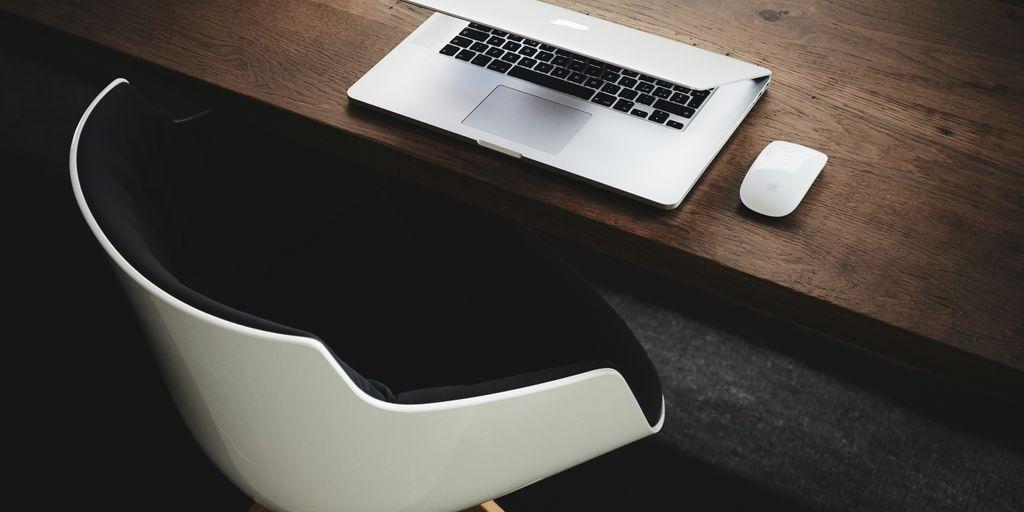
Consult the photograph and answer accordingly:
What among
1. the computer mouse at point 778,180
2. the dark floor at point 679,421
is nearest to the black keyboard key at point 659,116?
the computer mouse at point 778,180

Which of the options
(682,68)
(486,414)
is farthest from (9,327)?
(682,68)

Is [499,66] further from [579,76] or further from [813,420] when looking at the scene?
[813,420]

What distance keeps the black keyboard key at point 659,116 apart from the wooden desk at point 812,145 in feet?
0.26

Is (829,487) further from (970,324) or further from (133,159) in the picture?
(133,159)

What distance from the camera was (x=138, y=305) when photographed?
33.6 inches

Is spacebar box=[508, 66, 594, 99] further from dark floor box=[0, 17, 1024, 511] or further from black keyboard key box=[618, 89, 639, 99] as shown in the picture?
dark floor box=[0, 17, 1024, 511]

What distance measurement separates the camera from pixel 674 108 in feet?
3.59

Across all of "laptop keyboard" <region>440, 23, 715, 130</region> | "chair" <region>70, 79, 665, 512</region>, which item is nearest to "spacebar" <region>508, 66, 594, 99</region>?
"laptop keyboard" <region>440, 23, 715, 130</region>

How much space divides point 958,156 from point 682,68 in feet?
1.07

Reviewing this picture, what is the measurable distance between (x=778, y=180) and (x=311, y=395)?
501 millimetres

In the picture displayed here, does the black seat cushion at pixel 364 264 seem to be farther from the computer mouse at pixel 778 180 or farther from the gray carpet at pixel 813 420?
the gray carpet at pixel 813 420

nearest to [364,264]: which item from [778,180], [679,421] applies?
[778,180]

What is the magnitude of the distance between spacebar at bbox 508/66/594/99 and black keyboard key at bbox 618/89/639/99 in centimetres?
3

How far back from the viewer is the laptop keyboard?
1095 millimetres
